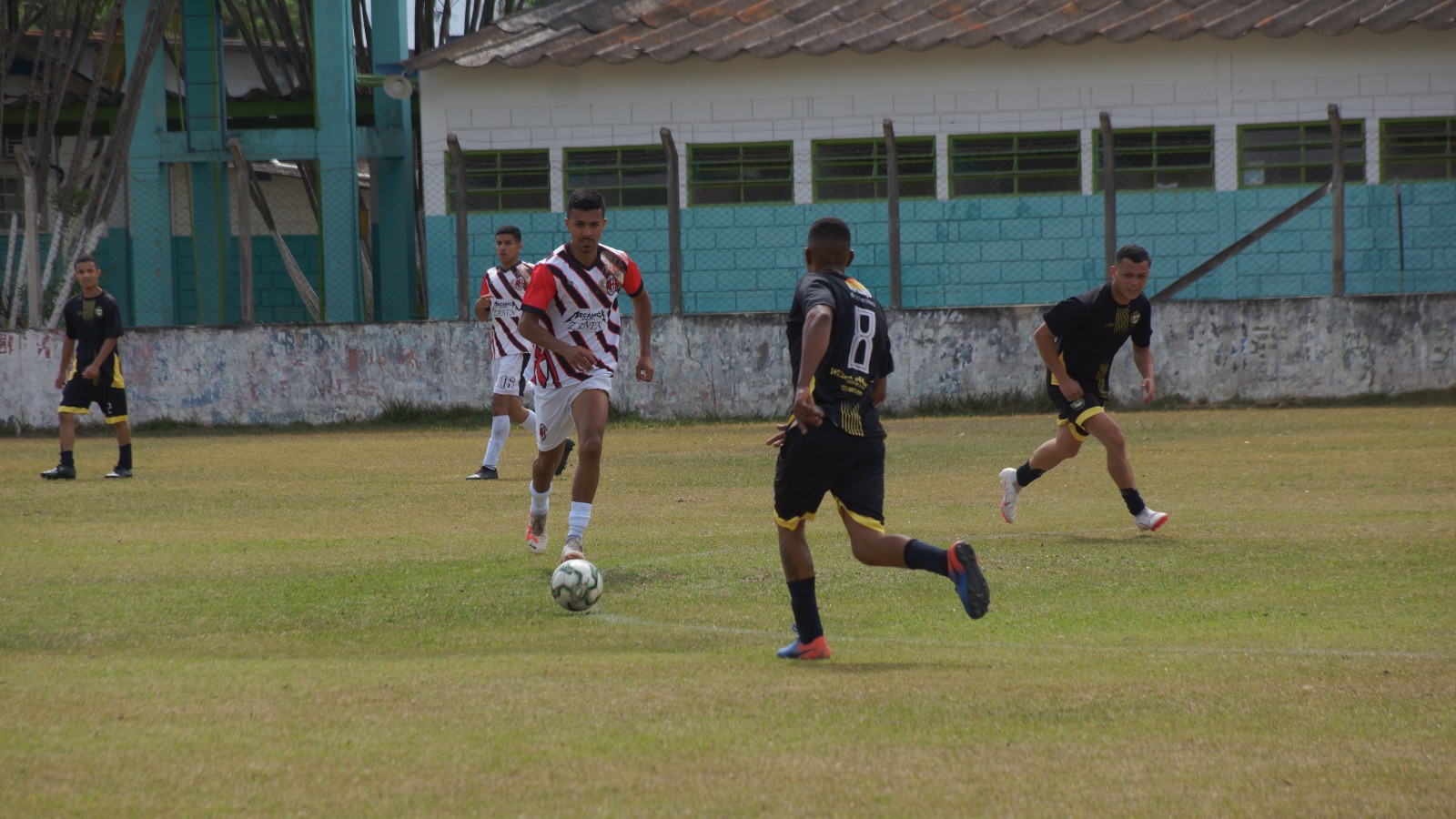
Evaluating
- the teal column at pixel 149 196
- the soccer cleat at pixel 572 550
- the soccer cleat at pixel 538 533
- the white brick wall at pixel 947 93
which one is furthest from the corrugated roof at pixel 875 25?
the soccer cleat at pixel 572 550

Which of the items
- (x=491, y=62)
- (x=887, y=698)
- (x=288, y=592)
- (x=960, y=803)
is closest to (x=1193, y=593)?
(x=887, y=698)

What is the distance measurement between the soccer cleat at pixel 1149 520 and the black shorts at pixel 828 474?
367 cm

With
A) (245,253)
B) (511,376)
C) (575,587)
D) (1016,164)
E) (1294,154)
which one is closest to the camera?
(575,587)

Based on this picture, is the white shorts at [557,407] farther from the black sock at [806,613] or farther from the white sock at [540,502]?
the black sock at [806,613]

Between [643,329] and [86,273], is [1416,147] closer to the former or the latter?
[643,329]

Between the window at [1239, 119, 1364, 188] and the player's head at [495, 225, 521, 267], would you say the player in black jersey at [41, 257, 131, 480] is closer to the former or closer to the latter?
the player's head at [495, 225, 521, 267]

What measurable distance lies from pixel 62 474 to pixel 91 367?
39.4 inches

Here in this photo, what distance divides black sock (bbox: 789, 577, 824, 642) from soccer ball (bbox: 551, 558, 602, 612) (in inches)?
50.0

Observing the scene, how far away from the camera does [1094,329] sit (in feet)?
32.1

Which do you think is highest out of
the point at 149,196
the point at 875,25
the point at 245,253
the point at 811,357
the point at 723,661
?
the point at 875,25

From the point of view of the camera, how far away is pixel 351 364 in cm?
2069

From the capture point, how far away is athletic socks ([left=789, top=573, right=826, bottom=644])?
19.6 ft

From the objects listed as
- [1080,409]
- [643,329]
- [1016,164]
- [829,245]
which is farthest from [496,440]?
[1016,164]

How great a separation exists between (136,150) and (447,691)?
21.9 m
